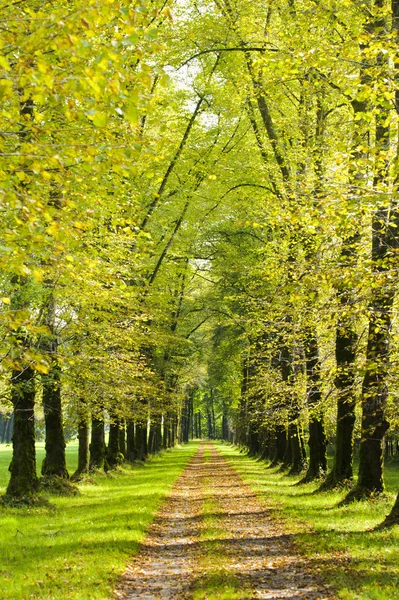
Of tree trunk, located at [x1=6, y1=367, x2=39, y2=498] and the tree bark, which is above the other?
tree trunk, located at [x1=6, y1=367, x2=39, y2=498]

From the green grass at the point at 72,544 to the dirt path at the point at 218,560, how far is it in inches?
14.2

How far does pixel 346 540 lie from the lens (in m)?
10.4

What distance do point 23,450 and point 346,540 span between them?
9.00 metres

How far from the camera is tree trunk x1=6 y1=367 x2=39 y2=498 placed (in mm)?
15156

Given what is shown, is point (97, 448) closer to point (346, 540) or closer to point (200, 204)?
point (200, 204)

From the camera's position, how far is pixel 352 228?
8898 mm

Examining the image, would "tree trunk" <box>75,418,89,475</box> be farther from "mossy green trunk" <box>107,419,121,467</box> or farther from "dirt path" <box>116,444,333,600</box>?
"dirt path" <box>116,444,333,600</box>

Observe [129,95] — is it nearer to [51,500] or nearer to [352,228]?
[352,228]

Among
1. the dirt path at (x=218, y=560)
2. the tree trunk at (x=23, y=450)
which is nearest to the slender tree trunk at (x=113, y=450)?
the dirt path at (x=218, y=560)

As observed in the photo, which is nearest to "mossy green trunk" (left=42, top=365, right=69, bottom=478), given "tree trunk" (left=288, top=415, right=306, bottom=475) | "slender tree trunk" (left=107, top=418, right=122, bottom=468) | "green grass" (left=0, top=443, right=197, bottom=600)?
"green grass" (left=0, top=443, right=197, bottom=600)

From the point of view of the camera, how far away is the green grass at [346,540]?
7.77 metres

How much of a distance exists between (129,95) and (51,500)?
14445 mm

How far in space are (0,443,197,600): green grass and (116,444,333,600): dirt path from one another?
360 mm

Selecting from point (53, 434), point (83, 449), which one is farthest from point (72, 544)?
point (83, 449)
